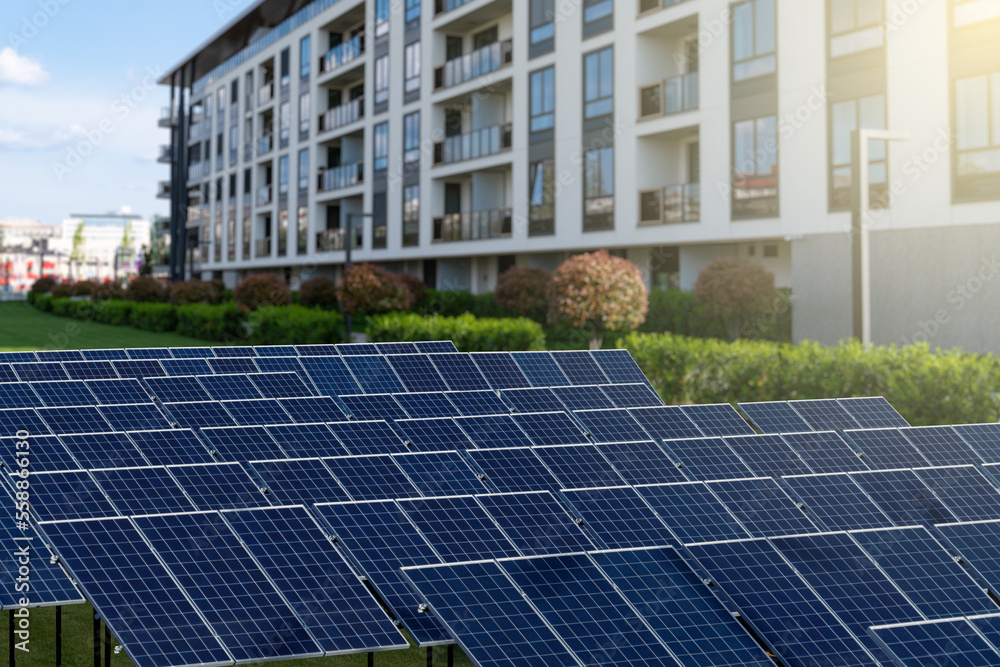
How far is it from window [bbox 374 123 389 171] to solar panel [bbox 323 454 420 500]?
1600 inches

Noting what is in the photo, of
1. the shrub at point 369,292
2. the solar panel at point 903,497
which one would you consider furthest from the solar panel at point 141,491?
the shrub at point 369,292

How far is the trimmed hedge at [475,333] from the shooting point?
886 inches

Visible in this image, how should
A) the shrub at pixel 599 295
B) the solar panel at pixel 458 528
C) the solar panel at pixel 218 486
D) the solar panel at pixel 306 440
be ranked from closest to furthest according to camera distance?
the solar panel at pixel 458 528, the solar panel at pixel 218 486, the solar panel at pixel 306 440, the shrub at pixel 599 295

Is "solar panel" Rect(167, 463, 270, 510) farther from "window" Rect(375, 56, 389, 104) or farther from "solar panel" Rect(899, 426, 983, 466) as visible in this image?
"window" Rect(375, 56, 389, 104)

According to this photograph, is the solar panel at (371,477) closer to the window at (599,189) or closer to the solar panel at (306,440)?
the solar panel at (306,440)

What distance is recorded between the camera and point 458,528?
20.5ft

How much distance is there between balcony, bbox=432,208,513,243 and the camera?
37.9 m

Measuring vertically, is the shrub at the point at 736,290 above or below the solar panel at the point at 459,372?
above

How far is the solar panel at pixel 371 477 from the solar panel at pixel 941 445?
5334 mm

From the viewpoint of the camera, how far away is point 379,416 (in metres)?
9.67

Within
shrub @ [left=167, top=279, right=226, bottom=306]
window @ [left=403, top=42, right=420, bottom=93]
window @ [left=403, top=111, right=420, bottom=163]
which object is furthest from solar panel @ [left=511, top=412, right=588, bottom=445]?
shrub @ [left=167, top=279, right=226, bottom=306]

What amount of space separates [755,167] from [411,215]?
69.5 feet

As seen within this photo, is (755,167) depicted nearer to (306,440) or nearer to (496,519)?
(306,440)

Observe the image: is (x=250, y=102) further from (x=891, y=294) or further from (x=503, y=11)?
(x=891, y=294)
